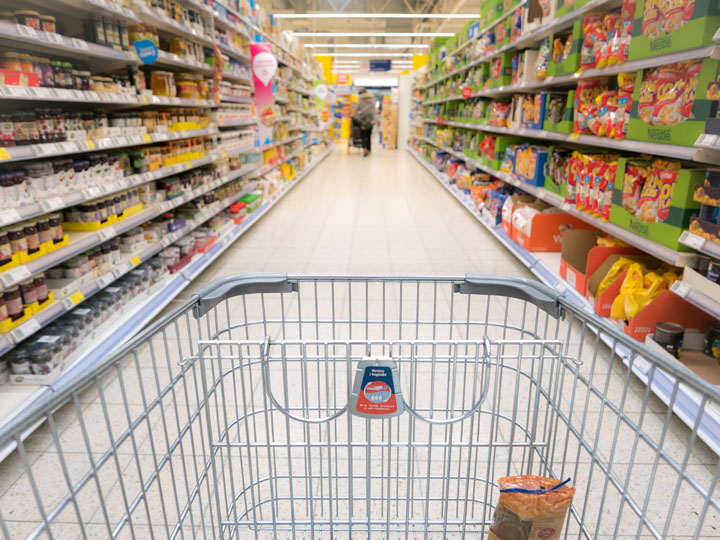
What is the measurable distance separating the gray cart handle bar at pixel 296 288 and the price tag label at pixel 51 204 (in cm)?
139

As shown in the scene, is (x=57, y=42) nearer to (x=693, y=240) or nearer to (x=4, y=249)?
(x=4, y=249)

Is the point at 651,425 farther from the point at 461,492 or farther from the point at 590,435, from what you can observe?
the point at 461,492

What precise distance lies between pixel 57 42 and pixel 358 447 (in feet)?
6.99

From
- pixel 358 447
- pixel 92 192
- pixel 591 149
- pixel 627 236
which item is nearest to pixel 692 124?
pixel 627 236

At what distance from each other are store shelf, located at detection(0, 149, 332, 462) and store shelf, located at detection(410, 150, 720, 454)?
1842 mm

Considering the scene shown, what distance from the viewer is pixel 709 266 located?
202cm

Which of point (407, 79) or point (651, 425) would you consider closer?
point (651, 425)

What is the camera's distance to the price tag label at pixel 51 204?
224 centimetres

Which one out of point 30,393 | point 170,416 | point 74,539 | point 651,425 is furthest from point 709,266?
point 30,393

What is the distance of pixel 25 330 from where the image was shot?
2098mm

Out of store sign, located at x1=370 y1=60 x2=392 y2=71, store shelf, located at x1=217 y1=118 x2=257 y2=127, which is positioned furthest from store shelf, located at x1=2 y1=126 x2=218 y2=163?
store sign, located at x1=370 y1=60 x2=392 y2=71

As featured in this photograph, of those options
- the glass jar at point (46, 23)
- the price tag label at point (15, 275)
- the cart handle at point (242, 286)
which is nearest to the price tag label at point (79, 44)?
the glass jar at point (46, 23)

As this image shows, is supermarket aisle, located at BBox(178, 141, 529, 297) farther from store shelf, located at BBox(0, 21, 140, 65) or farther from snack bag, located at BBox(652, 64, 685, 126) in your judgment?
snack bag, located at BBox(652, 64, 685, 126)

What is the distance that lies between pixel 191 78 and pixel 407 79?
14477mm
